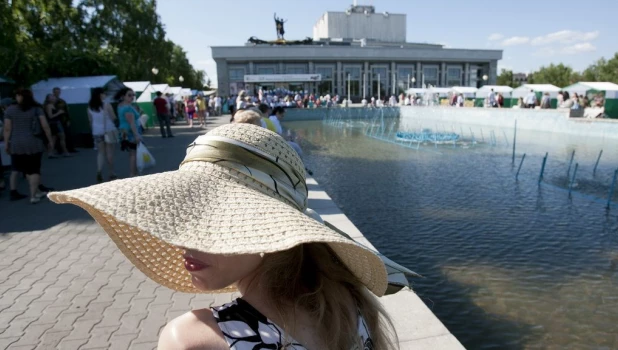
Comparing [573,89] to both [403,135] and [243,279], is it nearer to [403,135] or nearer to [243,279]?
[403,135]

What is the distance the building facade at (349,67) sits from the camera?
60406 mm

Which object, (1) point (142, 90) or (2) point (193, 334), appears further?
(1) point (142, 90)

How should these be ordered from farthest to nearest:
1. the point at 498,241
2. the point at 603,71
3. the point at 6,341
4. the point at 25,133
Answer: the point at 603,71 → the point at 25,133 → the point at 498,241 → the point at 6,341

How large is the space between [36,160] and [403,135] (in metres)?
14.5

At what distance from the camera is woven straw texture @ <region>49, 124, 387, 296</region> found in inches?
34.5

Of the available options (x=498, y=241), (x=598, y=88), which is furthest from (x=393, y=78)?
(x=498, y=241)

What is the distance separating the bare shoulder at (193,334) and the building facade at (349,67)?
2207 inches

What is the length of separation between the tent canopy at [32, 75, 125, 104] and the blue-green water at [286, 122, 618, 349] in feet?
28.3

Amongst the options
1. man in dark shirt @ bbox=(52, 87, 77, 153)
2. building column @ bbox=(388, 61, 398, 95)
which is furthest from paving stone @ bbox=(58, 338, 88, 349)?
building column @ bbox=(388, 61, 398, 95)

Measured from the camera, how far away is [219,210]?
97cm

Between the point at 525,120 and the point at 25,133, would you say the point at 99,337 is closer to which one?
the point at 25,133

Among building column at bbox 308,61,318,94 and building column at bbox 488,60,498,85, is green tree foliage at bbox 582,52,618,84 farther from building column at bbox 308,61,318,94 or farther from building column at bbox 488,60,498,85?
building column at bbox 308,61,318,94

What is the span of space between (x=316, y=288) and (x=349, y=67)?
67447 mm

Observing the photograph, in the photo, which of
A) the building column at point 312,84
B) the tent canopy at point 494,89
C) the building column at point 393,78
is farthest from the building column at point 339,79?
the tent canopy at point 494,89
